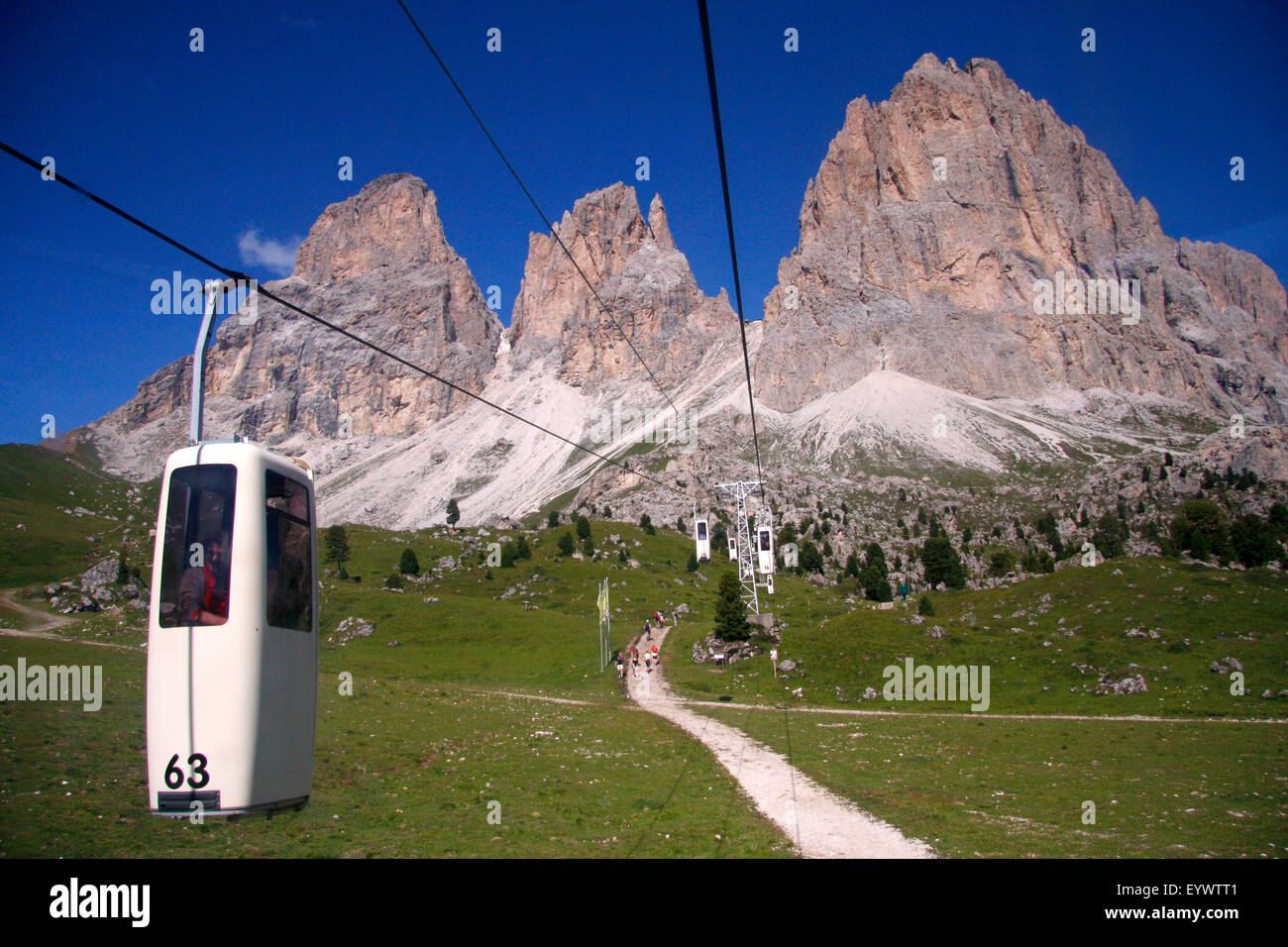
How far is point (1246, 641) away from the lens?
37812 mm

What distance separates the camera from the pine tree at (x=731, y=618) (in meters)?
50.7

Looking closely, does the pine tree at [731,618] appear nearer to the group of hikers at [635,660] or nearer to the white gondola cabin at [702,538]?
the group of hikers at [635,660]

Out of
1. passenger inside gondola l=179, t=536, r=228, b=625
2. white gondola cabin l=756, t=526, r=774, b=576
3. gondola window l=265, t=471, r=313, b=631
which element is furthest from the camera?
white gondola cabin l=756, t=526, r=774, b=576

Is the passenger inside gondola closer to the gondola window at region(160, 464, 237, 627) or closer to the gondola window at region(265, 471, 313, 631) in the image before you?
the gondola window at region(160, 464, 237, 627)

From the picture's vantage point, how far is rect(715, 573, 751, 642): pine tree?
5066cm

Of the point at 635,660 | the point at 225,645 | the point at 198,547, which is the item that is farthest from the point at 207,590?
the point at 635,660

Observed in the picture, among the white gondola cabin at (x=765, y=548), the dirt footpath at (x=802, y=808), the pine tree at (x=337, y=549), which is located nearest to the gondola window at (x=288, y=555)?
the dirt footpath at (x=802, y=808)

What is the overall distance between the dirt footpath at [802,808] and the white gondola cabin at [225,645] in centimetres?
920

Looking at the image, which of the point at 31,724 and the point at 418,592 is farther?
the point at 418,592

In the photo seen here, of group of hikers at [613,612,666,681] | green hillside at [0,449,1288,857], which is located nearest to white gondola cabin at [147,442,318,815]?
green hillside at [0,449,1288,857]

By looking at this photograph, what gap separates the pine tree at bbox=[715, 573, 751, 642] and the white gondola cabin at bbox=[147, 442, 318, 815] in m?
40.5
